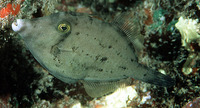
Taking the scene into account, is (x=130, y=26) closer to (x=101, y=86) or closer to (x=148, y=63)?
(x=101, y=86)

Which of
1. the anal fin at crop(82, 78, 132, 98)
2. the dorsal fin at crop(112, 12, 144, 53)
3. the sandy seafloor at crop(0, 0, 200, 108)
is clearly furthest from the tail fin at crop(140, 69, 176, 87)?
the sandy seafloor at crop(0, 0, 200, 108)

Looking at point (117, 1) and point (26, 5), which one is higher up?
point (117, 1)

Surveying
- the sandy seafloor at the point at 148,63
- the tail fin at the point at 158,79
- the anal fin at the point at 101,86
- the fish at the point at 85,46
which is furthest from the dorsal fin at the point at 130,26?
the sandy seafloor at the point at 148,63

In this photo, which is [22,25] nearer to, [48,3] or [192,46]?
[48,3]

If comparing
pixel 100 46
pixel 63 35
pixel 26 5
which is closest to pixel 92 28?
pixel 100 46

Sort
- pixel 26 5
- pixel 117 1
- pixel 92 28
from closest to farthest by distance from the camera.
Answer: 1. pixel 92 28
2. pixel 26 5
3. pixel 117 1

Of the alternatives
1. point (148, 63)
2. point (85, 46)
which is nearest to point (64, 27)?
point (85, 46)
